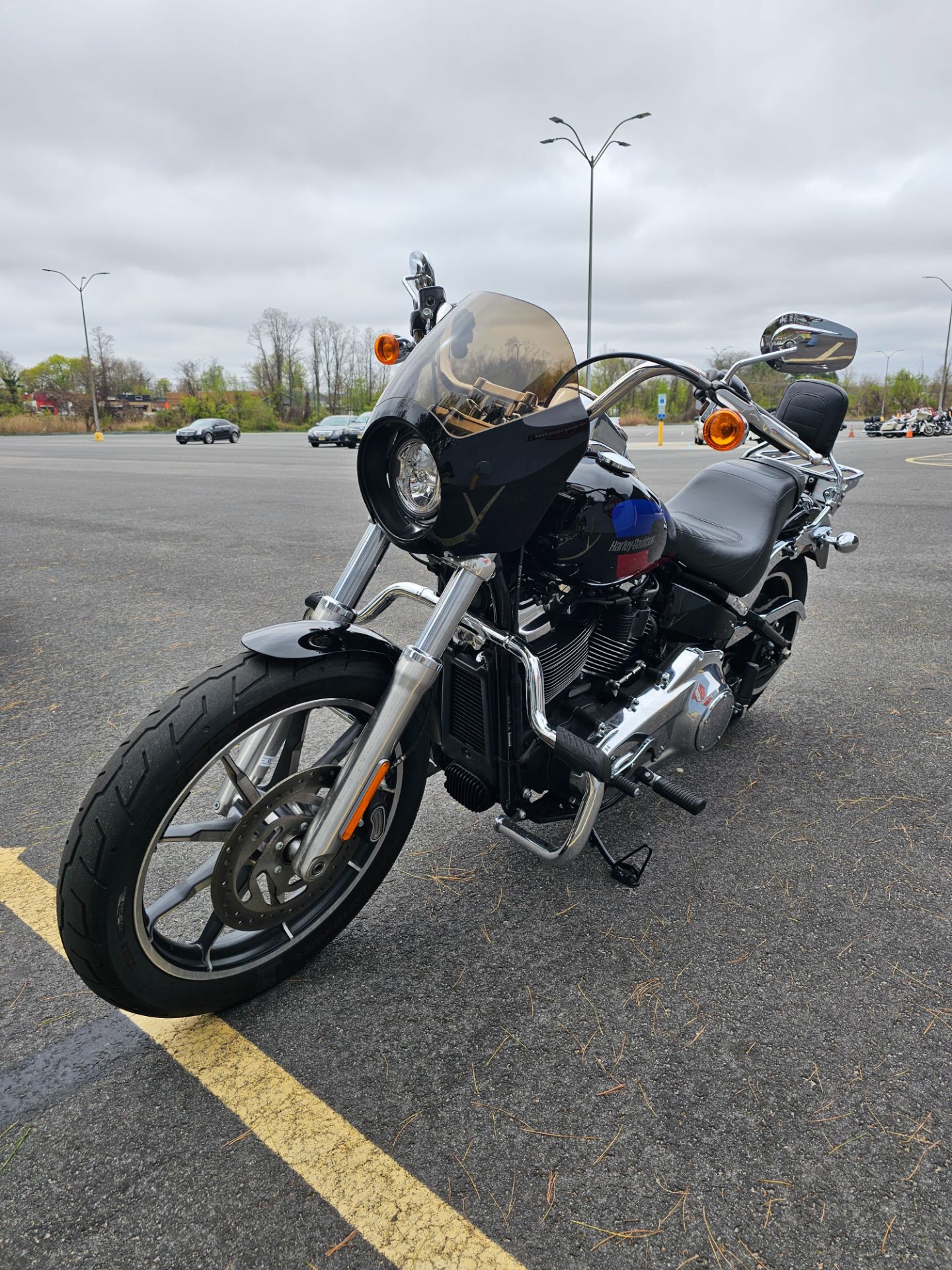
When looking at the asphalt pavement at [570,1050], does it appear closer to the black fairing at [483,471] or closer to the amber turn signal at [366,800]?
the amber turn signal at [366,800]

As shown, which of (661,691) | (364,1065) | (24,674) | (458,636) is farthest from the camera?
(24,674)

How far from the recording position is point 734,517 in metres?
3.33

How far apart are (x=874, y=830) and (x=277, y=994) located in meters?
2.13

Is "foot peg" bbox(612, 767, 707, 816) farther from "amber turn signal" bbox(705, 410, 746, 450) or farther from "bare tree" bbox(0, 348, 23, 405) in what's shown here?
"bare tree" bbox(0, 348, 23, 405)

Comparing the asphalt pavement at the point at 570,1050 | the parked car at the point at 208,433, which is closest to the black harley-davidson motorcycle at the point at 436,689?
the asphalt pavement at the point at 570,1050

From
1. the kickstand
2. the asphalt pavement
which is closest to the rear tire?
the asphalt pavement

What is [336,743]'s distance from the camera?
2.24 meters

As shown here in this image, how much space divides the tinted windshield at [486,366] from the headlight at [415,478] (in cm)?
11

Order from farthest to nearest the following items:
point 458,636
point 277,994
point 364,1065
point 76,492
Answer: point 76,492, point 458,636, point 277,994, point 364,1065

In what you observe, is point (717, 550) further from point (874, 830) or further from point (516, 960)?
point (516, 960)

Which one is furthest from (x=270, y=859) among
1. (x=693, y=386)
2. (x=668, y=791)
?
(x=693, y=386)

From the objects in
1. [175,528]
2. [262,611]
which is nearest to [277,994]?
[262,611]

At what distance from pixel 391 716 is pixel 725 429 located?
3.65ft

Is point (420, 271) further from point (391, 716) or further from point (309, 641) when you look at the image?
point (391, 716)
